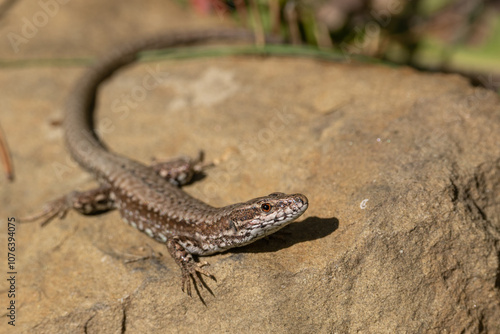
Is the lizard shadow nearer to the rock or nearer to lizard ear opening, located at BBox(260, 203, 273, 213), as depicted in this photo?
the rock

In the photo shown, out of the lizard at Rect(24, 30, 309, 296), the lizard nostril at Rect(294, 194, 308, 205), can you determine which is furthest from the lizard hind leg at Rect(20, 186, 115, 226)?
the lizard nostril at Rect(294, 194, 308, 205)

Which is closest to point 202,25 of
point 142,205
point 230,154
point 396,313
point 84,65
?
point 84,65

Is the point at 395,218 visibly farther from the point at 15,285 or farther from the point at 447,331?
the point at 15,285

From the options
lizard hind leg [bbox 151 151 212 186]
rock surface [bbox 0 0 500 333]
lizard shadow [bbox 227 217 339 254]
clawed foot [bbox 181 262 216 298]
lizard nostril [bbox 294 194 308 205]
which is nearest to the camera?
lizard nostril [bbox 294 194 308 205]

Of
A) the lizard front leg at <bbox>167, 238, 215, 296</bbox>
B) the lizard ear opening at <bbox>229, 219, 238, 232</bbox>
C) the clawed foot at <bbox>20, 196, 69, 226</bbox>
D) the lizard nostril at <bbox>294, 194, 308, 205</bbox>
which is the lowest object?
the clawed foot at <bbox>20, 196, 69, 226</bbox>

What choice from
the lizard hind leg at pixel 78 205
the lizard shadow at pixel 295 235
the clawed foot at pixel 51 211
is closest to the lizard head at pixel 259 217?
the lizard shadow at pixel 295 235

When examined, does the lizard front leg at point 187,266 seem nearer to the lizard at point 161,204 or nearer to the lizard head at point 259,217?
the lizard at point 161,204

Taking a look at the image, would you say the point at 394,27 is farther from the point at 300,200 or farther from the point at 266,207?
the point at 266,207

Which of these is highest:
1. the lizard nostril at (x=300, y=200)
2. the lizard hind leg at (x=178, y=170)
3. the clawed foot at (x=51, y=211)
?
the lizard nostril at (x=300, y=200)
